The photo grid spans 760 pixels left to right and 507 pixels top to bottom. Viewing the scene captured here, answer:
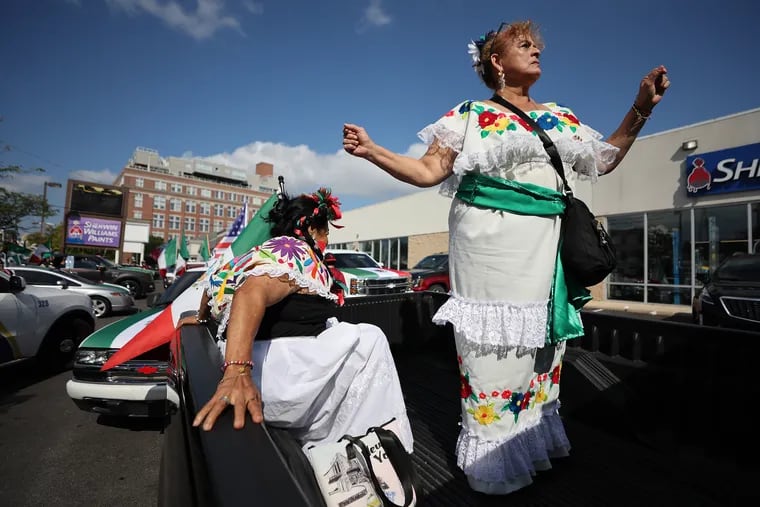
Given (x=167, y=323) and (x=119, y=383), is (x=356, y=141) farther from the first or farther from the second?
(x=119, y=383)

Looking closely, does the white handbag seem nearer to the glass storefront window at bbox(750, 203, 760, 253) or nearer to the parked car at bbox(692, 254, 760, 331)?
the parked car at bbox(692, 254, 760, 331)

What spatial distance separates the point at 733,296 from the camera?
4691 millimetres

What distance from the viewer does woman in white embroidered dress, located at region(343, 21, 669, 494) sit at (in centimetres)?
143

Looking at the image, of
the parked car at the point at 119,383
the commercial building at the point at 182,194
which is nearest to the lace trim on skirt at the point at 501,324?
the parked car at the point at 119,383

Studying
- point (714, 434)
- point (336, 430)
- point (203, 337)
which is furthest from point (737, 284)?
point (203, 337)

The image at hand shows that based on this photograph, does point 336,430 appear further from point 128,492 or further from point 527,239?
point 128,492

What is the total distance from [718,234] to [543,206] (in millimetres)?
12121

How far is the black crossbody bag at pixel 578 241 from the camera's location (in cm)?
147

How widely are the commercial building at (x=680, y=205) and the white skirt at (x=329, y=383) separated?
11.6 m

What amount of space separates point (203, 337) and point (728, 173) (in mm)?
13106

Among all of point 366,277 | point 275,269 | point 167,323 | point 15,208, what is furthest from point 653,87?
point 15,208

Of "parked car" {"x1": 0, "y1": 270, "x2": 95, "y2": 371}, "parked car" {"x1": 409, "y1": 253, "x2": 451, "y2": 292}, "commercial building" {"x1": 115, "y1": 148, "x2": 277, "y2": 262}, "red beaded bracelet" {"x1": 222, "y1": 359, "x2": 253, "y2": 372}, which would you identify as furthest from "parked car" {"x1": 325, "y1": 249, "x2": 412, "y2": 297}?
"commercial building" {"x1": 115, "y1": 148, "x2": 277, "y2": 262}

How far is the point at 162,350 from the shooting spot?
10.6ft

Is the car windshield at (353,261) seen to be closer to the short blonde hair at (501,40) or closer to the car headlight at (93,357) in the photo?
the car headlight at (93,357)
